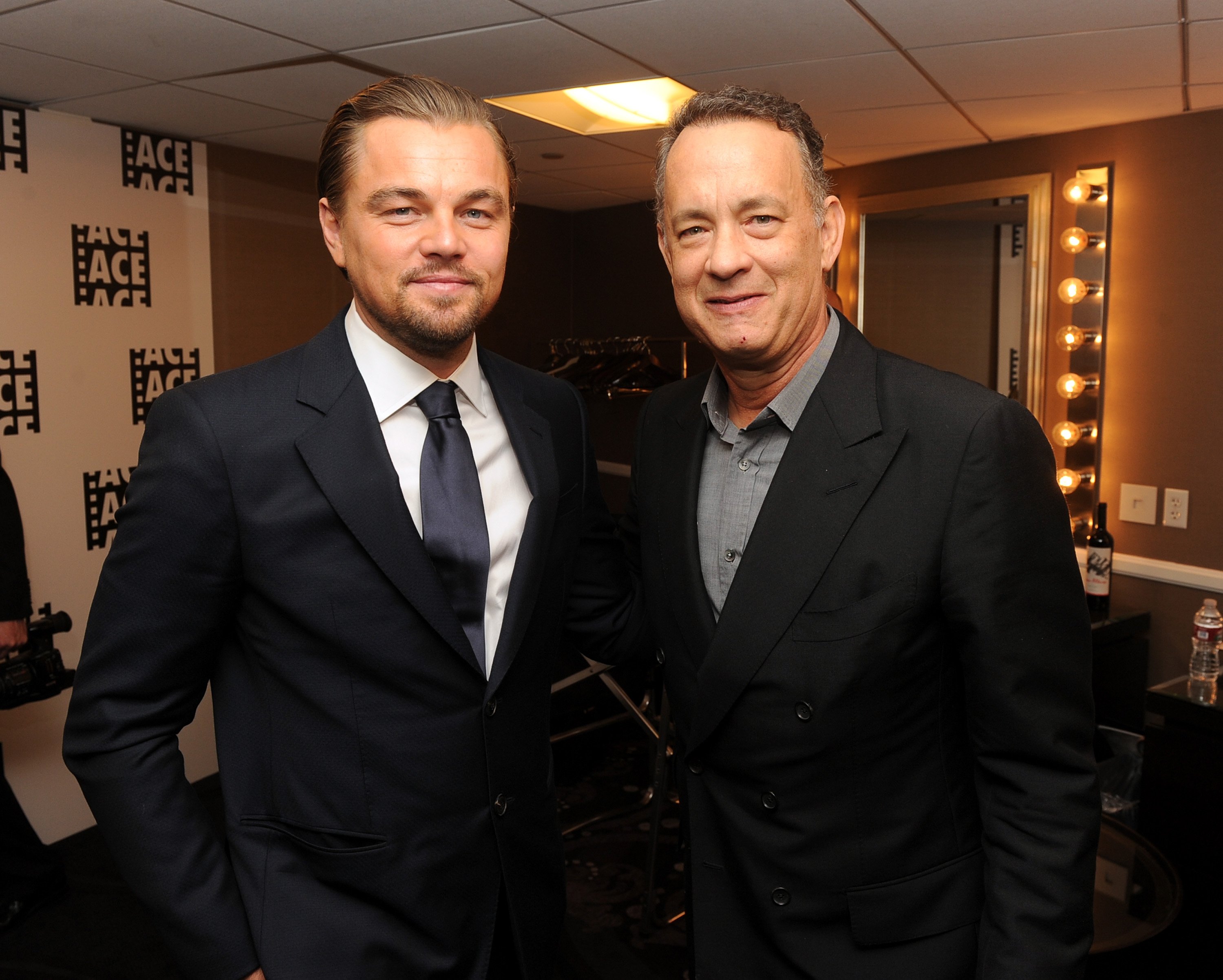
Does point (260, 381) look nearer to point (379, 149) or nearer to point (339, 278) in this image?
point (379, 149)

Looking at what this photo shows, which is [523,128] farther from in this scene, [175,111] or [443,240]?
[443,240]

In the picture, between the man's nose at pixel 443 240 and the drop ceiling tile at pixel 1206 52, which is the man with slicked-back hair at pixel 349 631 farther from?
the drop ceiling tile at pixel 1206 52

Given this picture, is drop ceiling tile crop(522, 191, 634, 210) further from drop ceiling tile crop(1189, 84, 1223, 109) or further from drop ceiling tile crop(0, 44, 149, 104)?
drop ceiling tile crop(1189, 84, 1223, 109)

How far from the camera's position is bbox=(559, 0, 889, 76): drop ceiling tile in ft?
A: 7.22

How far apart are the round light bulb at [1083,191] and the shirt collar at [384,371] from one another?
317cm

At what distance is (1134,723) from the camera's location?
11.7 ft

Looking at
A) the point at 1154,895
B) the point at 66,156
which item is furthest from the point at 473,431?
the point at 66,156

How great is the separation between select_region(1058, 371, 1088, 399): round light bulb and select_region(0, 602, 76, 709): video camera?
3704 millimetres

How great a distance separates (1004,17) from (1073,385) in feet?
6.05

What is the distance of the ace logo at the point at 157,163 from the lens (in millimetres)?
3639

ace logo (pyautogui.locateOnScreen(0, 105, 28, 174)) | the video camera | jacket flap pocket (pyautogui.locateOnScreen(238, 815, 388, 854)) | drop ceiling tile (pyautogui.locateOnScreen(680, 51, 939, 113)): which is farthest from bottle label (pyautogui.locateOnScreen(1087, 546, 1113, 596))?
ace logo (pyautogui.locateOnScreen(0, 105, 28, 174))

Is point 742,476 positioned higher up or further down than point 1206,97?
further down

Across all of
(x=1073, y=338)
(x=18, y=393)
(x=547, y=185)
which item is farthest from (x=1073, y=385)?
(x=18, y=393)

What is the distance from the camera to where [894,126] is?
11.5 feet
